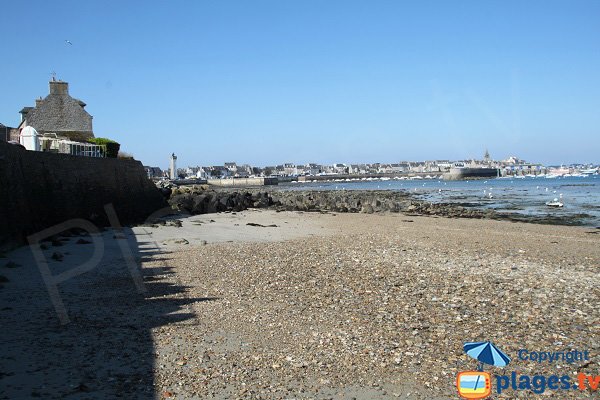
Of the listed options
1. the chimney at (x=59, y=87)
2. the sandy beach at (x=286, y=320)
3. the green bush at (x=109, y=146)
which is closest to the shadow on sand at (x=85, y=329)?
the sandy beach at (x=286, y=320)

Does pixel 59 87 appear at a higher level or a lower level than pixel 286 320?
higher

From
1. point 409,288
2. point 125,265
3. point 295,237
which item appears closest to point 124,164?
point 295,237

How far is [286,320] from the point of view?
8156 millimetres

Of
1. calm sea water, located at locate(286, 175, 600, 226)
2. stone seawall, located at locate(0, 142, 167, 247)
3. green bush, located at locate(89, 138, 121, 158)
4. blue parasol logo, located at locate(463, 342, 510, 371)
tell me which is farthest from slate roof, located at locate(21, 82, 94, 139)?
blue parasol logo, located at locate(463, 342, 510, 371)

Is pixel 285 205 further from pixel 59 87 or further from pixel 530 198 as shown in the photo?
pixel 530 198

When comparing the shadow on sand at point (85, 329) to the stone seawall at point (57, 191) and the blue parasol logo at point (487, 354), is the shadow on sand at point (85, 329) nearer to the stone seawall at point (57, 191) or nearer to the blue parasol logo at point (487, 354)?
the stone seawall at point (57, 191)

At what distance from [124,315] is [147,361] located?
7.25 feet

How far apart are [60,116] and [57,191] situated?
1456cm

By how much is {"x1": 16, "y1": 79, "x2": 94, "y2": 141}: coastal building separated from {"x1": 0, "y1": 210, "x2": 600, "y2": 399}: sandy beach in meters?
17.8

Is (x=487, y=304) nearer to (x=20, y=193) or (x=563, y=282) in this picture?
(x=563, y=282)

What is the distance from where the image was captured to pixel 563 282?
1110 centimetres

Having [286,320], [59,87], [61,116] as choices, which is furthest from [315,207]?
[286,320]

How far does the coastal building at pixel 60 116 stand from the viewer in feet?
101

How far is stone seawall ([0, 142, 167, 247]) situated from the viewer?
48.6ft
